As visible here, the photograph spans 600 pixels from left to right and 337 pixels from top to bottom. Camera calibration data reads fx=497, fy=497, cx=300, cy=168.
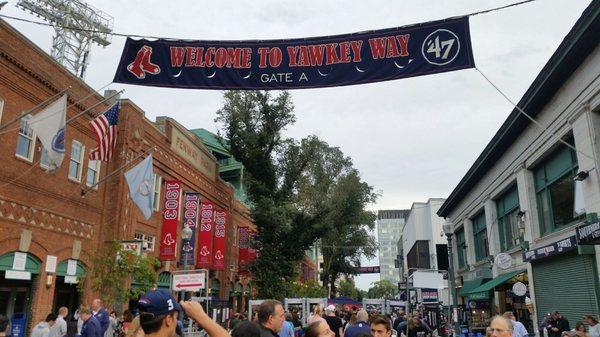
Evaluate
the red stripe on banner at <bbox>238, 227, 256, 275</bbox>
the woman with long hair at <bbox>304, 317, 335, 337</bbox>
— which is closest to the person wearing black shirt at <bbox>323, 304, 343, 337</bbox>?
the woman with long hair at <bbox>304, 317, 335, 337</bbox>

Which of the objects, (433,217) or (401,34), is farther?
(433,217)

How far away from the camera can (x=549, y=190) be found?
19.0 metres

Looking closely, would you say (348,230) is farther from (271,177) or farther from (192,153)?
(192,153)

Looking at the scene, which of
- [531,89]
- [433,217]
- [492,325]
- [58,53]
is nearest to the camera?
[492,325]

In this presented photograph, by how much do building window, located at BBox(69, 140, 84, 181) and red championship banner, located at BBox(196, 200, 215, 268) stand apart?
12.6 m

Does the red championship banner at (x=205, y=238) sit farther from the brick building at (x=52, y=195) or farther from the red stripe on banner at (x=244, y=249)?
the red stripe on banner at (x=244, y=249)

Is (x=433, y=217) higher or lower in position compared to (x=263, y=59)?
higher

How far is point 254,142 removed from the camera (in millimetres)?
36938

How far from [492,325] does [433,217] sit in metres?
70.2

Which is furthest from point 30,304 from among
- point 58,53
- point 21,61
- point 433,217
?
point 433,217

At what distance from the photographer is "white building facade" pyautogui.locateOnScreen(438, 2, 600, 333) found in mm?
14609

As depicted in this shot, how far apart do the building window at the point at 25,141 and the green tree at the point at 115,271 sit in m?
4.50

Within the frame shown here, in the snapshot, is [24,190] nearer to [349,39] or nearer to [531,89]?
[349,39]

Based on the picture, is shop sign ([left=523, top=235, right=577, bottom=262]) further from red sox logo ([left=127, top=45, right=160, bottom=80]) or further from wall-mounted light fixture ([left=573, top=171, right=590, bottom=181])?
red sox logo ([left=127, top=45, right=160, bottom=80])
